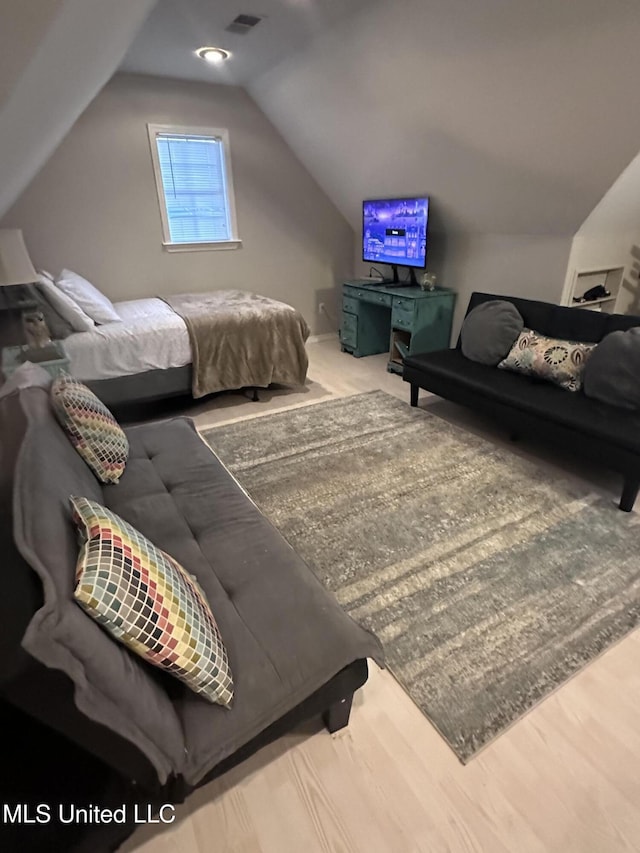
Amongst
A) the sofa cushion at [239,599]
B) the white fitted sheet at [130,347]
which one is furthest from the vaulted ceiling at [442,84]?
the sofa cushion at [239,599]

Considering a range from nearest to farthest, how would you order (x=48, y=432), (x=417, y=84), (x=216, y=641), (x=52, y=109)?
(x=216, y=641)
(x=48, y=432)
(x=52, y=109)
(x=417, y=84)

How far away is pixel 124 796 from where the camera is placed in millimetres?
943

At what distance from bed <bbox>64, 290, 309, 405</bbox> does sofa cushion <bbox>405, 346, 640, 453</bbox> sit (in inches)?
39.8

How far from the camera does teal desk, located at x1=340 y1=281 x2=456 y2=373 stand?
12.7ft

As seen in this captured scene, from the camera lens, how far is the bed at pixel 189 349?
297 centimetres

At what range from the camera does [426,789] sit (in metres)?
1.21

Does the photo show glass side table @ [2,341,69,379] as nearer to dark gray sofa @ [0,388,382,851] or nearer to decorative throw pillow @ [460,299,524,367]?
dark gray sofa @ [0,388,382,851]

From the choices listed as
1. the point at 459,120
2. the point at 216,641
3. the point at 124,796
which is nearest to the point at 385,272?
the point at 459,120

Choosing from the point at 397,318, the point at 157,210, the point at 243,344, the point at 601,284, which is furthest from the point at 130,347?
the point at 601,284

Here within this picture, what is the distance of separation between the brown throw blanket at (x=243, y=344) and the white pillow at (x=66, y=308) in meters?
0.65

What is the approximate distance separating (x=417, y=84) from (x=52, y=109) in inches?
82.0

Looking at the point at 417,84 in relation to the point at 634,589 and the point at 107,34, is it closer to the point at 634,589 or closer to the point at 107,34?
the point at 107,34

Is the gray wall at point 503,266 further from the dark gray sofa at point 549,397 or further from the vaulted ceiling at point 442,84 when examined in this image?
the dark gray sofa at point 549,397

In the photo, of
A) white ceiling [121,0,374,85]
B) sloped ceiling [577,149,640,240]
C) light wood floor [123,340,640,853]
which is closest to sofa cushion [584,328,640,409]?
sloped ceiling [577,149,640,240]
